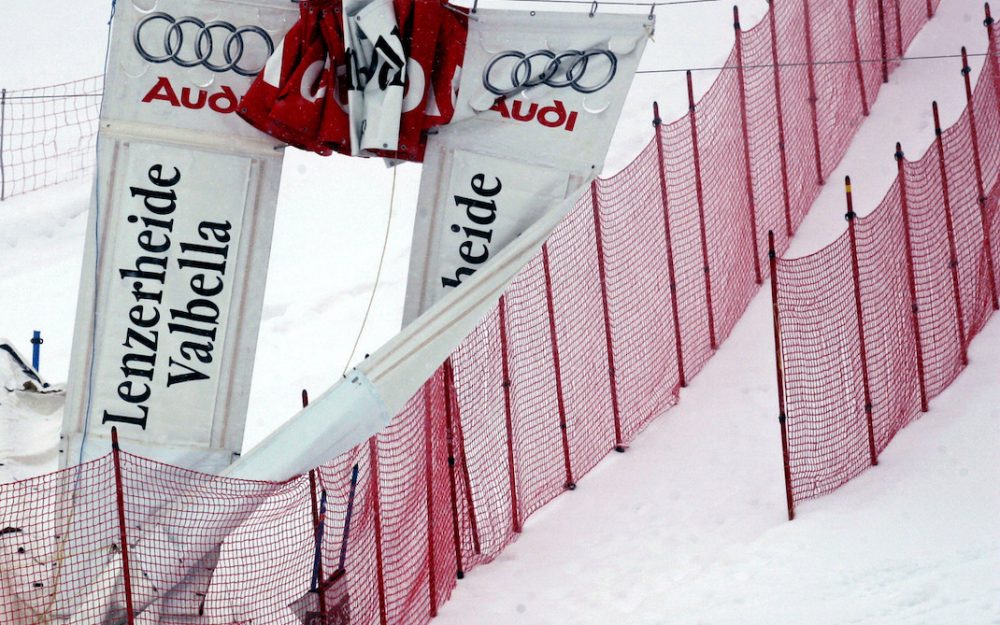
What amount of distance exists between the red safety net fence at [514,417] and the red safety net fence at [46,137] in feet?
27.8

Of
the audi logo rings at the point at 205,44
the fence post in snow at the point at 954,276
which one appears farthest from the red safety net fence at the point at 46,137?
the fence post in snow at the point at 954,276

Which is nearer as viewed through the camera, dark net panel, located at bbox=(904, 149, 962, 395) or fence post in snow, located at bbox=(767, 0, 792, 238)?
dark net panel, located at bbox=(904, 149, 962, 395)

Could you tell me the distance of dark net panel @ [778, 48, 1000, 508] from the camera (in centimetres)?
1197

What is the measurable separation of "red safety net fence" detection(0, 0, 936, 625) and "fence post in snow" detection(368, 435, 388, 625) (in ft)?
0.05

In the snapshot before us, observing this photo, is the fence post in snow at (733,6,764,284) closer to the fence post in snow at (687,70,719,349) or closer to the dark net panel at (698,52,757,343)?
the dark net panel at (698,52,757,343)

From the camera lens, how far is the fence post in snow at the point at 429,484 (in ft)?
36.4

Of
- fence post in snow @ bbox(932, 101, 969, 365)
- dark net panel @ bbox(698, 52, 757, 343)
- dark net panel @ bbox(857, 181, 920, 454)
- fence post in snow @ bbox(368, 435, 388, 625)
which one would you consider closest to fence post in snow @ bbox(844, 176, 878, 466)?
dark net panel @ bbox(857, 181, 920, 454)

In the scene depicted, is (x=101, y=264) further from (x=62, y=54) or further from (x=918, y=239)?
(x=62, y=54)

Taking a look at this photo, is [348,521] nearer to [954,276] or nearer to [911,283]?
[911,283]

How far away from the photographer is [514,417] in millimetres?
12219

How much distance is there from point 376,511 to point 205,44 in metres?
3.16

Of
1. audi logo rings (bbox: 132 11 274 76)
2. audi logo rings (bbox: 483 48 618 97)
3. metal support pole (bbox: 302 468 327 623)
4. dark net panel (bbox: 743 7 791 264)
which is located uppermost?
audi logo rings (bbox: 483 48 618 97)

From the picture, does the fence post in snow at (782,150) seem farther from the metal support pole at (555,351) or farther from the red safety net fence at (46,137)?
the red safety net fence at (46,137)

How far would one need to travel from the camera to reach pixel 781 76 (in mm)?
15188
